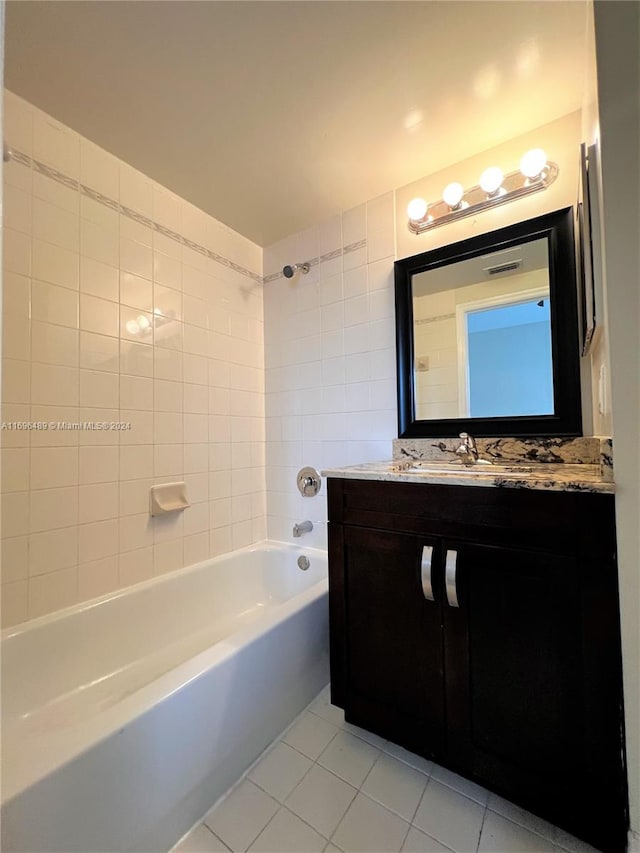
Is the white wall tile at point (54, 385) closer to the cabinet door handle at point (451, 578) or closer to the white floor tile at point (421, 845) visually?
the cabinet door handle at point (451, 578)

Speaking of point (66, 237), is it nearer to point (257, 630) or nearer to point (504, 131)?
point (257, 630)

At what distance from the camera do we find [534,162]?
147 cm

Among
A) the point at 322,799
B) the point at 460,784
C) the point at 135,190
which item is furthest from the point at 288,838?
the point at 135,190

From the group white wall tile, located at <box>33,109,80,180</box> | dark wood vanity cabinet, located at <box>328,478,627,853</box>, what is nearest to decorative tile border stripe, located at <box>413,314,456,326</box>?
dark wood vanity cabinet, located at <box>328,478,627,853</box>

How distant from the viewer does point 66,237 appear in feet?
4.88

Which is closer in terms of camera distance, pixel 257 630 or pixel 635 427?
pixel 635 427

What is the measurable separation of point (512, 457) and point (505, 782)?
0.98 metres

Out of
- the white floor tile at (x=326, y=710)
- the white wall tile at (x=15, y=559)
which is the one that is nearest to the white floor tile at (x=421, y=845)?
the white floor tile at (x=326, y=710)

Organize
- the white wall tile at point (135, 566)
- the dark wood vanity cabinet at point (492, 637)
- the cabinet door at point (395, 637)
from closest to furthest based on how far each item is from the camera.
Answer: the dark wood vanity cabinet at point (492, 637), the cabinet door at point (395, 637), the white wall tile at point (135, 566)

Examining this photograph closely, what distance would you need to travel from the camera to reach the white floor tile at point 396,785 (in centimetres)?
113

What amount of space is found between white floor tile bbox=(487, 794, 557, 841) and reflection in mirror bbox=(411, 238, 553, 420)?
121cm

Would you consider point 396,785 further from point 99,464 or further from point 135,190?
point 135,190

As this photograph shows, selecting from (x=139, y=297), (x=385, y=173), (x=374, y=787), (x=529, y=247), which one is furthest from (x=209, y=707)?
(x=385, y=173)

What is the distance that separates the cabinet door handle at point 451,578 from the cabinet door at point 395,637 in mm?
33
